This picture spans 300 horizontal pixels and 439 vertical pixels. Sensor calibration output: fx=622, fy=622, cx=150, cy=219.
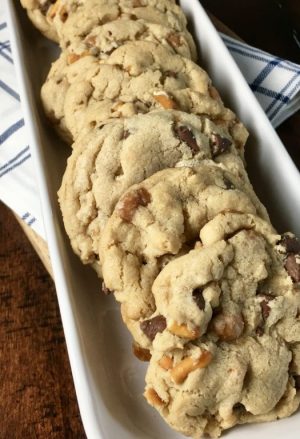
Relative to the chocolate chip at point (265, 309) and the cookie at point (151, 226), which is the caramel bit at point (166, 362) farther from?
the chocolate chip at point (265, 309)

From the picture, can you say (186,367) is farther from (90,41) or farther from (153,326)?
(90,41)

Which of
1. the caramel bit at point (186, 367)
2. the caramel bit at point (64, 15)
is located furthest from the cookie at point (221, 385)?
the caramel bit at point (64, 15)

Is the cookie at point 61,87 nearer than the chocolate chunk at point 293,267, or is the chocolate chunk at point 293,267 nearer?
the chocolate chunk at point 293,267

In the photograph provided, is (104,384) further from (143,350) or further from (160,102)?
(160,102)

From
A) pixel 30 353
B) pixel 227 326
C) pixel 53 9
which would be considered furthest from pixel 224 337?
pixel 53 9

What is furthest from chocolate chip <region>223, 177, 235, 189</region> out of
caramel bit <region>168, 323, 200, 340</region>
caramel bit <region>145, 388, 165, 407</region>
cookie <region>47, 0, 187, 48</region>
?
cookie <region>47, 0, 187, 48</region>

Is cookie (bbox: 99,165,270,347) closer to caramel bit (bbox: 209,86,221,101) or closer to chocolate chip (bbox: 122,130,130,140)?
chocolate chip (bbox: 122,130,130,140)
